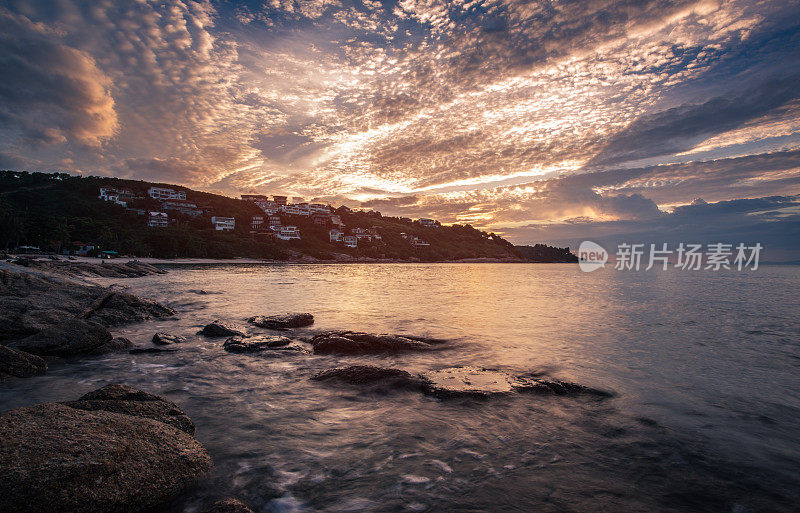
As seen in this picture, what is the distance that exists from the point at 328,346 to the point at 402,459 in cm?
681

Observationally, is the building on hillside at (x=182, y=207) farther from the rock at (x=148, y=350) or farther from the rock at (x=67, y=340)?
the rock at (x=148, y=350)

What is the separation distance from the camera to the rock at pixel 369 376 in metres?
8.64

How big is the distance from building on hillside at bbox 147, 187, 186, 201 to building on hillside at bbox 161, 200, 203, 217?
6348 millimetres

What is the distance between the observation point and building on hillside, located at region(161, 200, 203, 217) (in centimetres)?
12895

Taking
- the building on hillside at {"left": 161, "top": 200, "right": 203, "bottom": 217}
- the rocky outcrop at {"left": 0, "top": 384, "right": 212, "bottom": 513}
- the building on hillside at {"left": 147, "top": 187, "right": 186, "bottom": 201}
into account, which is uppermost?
the building on hillside at {"left": 147, "top": 187, "right": 186, "bottom": 201}

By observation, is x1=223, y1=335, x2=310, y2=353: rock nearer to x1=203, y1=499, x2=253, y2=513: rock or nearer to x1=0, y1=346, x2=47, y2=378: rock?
x1=0, y1=346, x2=47, y2=378: rock

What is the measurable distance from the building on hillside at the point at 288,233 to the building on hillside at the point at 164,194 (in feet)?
146

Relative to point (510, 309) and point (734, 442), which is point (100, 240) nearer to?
point (510, 309)

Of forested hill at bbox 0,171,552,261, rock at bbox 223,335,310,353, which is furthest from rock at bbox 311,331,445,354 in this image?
forested hill at bbox 0,171,552,261

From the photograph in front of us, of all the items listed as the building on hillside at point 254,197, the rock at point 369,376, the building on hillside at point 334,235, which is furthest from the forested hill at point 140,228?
the rock at point 369,376

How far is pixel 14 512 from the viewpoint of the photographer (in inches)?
123

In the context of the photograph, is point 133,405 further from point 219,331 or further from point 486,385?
point 219,331

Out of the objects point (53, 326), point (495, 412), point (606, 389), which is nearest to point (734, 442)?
point (606, 389)

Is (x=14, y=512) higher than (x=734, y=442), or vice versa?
(x=14, y=512)
